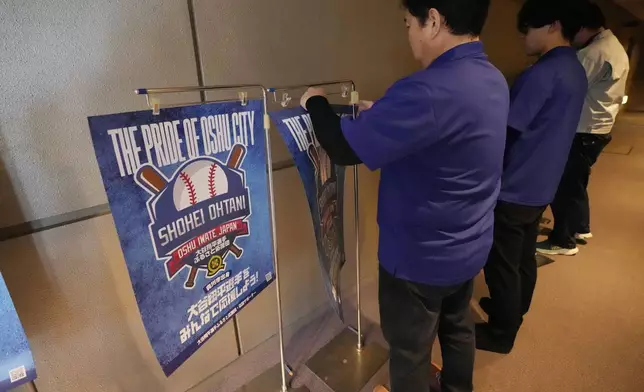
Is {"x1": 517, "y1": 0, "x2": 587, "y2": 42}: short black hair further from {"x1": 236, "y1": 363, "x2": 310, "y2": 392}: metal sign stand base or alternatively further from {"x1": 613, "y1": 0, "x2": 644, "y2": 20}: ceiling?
{"x1": 613, "y1": 0, "x2": 644, "y2": 20}: ceiling

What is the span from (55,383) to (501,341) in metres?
1.93

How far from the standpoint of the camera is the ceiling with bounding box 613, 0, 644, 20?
5.76 m

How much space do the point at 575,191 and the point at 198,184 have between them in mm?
2845

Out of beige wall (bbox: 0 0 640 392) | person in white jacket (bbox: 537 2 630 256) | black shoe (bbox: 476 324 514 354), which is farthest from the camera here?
person in white jacket (bbox: 537 2 630 256)

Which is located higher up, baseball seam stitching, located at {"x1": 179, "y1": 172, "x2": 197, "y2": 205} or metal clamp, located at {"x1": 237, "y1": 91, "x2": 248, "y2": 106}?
metal clamp, located at {"x1": 237, "y1": 91, "x2": 248, "y2": 106}

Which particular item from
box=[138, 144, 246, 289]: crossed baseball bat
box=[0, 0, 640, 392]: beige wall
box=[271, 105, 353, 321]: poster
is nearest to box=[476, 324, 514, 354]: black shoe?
box=[271, 105, 353, 321]: poster

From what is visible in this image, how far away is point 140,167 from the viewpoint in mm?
1023

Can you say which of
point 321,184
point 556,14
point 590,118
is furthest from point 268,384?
point 590,118

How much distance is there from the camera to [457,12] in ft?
3.41

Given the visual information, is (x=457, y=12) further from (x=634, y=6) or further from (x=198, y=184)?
(x=634, y=6)

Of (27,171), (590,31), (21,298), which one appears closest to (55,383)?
(21,298)

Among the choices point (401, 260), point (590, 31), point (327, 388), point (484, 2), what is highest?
point (590, 31)

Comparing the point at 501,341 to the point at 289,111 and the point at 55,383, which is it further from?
the point at 55,383

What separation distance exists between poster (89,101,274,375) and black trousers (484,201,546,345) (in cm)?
107
